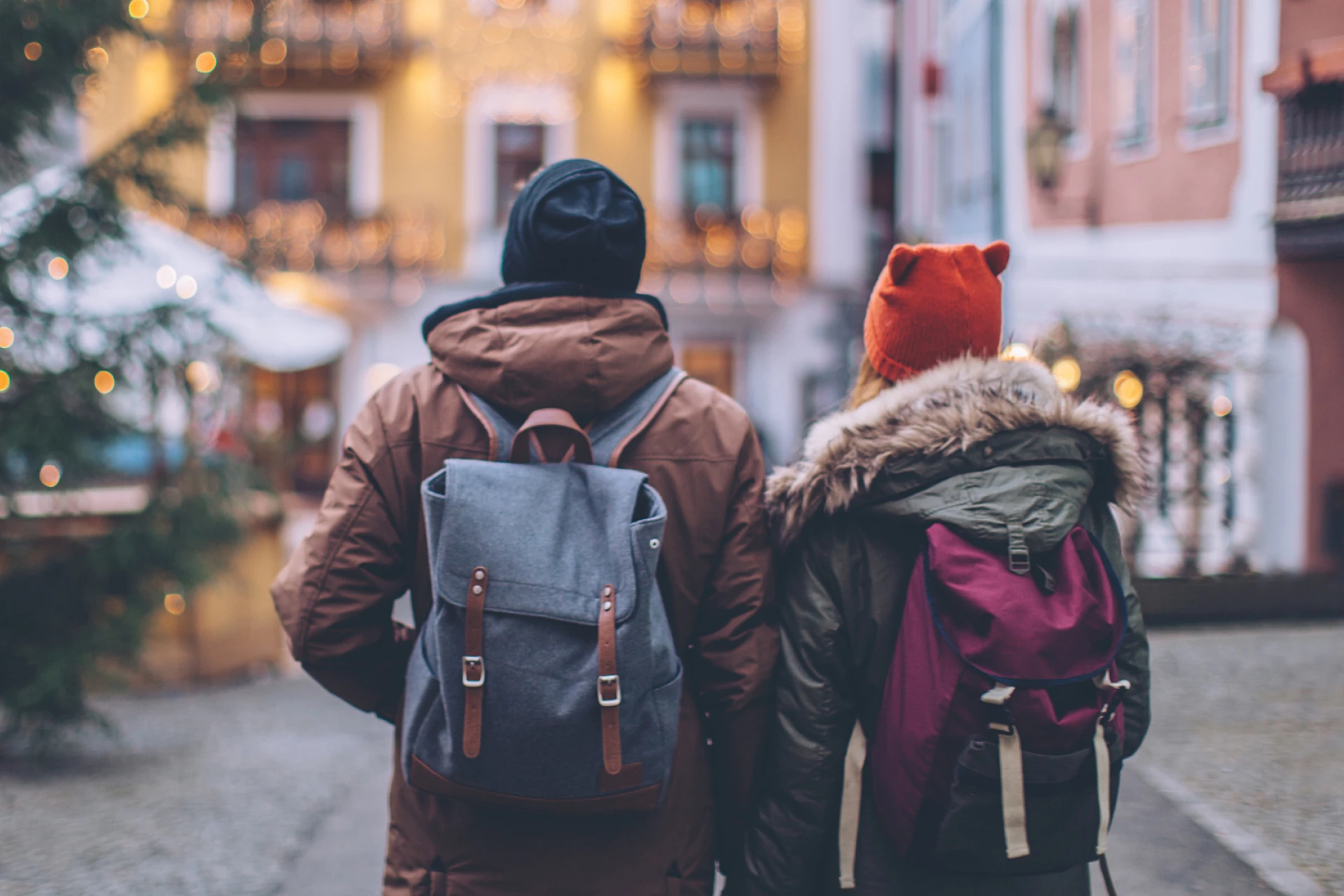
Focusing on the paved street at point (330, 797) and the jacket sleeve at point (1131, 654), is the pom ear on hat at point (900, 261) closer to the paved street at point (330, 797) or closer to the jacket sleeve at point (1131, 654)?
the jacket sleeve at point (1131, 654)

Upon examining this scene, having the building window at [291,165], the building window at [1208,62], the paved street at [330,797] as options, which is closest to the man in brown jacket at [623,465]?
the paved street at [330,797]

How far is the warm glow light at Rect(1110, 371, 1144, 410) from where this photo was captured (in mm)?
7180

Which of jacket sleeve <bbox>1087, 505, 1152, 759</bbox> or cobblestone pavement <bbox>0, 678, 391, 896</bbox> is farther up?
jacket sleeve <bbox>1087, 505, 1152, 759</bbox>

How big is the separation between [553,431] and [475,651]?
0.35 meters

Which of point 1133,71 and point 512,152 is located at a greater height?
point 512,152

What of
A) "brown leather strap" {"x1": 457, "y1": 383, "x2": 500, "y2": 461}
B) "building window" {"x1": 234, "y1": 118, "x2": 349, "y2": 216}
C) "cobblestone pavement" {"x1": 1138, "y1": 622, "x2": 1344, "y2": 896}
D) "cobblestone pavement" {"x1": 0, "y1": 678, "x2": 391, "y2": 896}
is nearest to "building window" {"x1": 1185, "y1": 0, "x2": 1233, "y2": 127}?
"cobblestone pavement" {"x1": 1138, "y1": 622, "x2": 1344, "y2": 896}

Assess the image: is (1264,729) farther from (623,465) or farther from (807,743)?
(623,465)

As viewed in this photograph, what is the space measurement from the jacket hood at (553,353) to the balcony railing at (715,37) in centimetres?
1872

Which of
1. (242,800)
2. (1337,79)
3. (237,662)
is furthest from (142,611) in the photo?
(1337,79)

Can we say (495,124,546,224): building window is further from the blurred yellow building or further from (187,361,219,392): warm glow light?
(187,361,219,392): warm glow light

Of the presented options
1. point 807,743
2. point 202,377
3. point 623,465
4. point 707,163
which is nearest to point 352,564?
point 623,465

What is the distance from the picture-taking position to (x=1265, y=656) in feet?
20.4

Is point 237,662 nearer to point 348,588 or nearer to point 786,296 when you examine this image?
point 348,588

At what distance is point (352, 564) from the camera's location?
1.88 m
